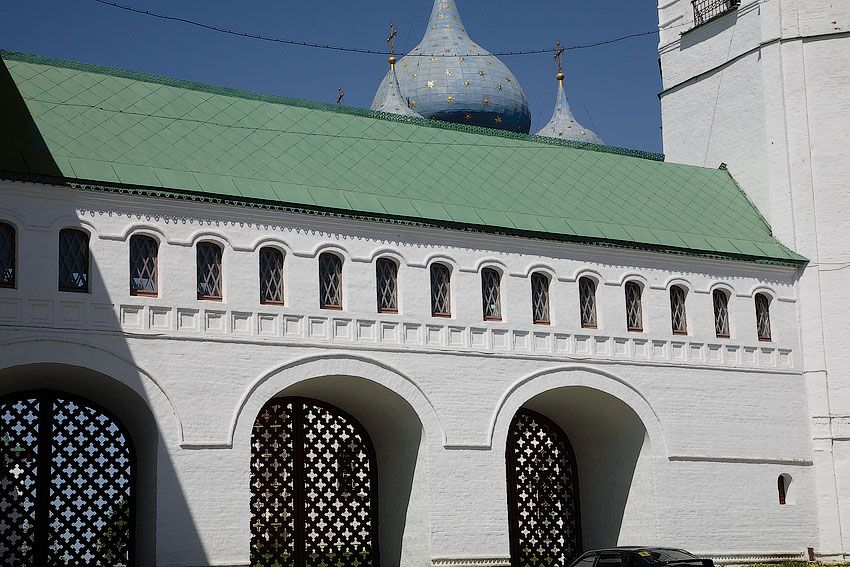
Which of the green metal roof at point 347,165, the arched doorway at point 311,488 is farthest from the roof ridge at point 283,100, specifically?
the arched doorway at point 311,488

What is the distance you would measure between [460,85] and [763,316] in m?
11.6

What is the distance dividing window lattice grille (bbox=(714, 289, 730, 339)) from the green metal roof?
2.71 ft

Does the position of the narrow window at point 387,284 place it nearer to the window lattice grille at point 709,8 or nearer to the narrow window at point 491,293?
the narrow window at point 491,293

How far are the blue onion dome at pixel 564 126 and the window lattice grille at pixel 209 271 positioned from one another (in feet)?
66.1

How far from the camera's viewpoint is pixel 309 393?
23453 mm

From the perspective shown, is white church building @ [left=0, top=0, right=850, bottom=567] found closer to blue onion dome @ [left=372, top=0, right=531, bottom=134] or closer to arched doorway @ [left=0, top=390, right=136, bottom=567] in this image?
arched doorway @ [left=0, top=390, right=136, bottom=567]

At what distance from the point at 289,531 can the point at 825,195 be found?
1235cm

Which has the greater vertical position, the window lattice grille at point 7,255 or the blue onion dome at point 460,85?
the blue onion dome at point 460,85

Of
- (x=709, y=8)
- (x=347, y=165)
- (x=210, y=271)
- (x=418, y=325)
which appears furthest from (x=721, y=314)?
(x=210, y=271)

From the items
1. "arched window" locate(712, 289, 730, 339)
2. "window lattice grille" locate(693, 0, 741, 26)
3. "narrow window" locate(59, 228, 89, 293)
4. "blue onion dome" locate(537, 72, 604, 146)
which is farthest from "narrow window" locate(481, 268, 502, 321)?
"blue onion dome" locate(537, 72, 604, 146)

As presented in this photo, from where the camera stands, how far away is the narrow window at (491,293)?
2406 cm

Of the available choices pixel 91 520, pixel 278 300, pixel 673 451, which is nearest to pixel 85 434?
pixel 91 520

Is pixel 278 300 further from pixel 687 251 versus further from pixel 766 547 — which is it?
pixel 766 547

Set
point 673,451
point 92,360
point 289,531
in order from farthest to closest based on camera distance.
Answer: point 673,451
point 289,531
point 92,360
